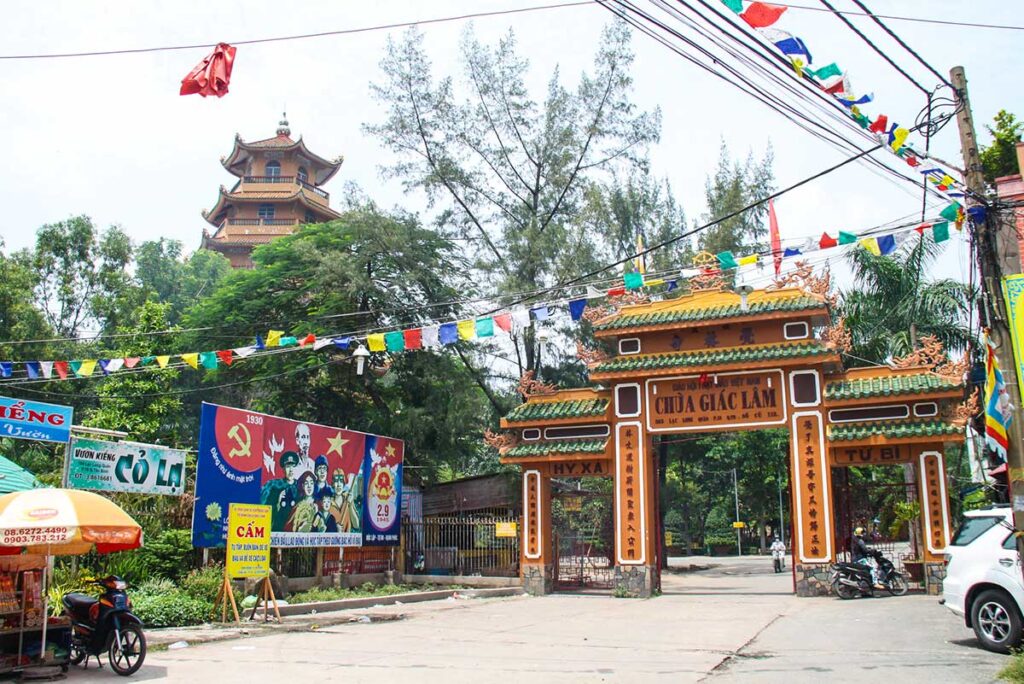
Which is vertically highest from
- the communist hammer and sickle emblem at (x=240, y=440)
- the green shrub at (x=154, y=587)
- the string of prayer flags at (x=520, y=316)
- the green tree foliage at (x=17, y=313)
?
the green tree foliage at (x=17, y=313)

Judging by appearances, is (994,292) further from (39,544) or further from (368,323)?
(368,323)

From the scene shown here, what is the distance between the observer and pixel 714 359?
723 inches

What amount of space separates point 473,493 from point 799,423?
888 cm

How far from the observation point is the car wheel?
8945 mm

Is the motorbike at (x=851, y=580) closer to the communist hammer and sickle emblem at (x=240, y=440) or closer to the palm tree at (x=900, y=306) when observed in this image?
the palm tree at (x=900, y=306)

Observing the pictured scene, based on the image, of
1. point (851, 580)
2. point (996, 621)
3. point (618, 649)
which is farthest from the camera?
point (851, 580)

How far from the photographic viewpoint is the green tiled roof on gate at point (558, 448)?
63.3 ft

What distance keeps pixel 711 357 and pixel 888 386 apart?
11.5 ft

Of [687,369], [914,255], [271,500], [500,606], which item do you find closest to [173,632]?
[271,500]

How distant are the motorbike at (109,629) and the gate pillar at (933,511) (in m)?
14.1

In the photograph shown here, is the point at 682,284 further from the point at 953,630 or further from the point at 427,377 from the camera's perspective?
the point at 953,630

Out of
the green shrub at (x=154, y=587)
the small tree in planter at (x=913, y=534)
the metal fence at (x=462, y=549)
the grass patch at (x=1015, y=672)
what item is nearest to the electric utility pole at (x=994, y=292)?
the grass patch at (x=1015, y=672)

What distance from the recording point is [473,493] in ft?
75.0

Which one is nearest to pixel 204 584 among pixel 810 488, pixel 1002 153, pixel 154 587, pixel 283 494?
pixel 154 587
